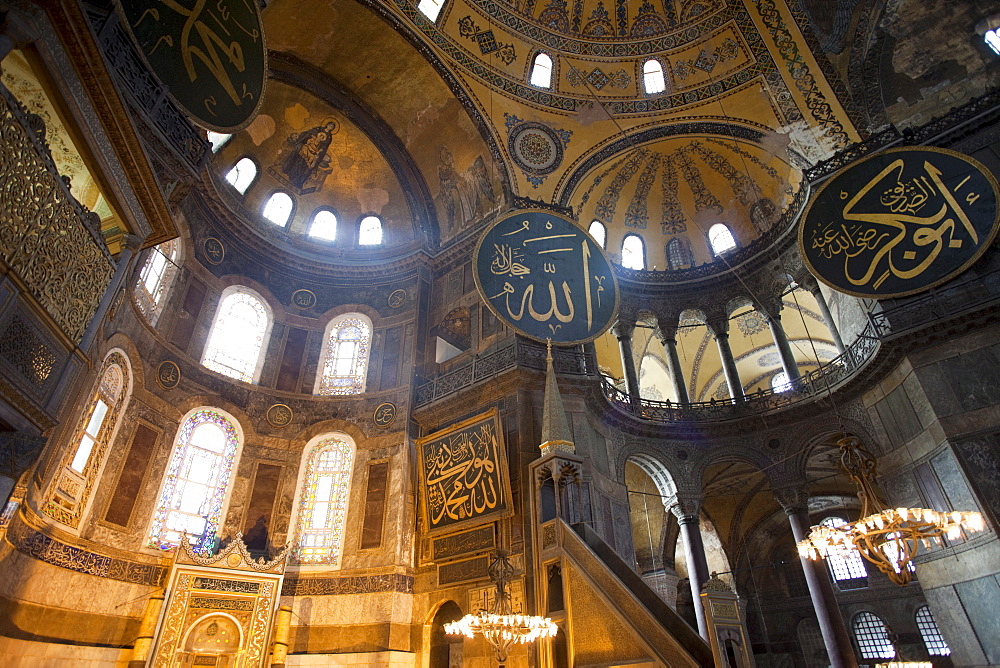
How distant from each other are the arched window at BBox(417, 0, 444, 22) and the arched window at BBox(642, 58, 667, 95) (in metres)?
4.67

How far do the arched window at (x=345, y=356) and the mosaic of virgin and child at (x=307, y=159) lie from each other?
313 centimetres

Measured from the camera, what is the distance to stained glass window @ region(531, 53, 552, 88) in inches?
505

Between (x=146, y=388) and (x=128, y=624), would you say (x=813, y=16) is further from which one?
(x=128, y=624)

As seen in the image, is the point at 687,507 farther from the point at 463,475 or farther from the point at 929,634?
the point at 929,634

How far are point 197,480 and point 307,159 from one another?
22.7 feet

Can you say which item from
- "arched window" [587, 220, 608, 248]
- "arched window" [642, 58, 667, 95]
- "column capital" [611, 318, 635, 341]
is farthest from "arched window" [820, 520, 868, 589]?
"arched window" [642, 58, 667, 95]

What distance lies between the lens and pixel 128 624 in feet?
Answer: 24.1

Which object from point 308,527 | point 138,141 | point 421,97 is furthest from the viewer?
point 421,97

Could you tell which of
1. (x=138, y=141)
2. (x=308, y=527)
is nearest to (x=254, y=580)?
(x=308, y=527)

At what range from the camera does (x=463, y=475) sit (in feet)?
29.3

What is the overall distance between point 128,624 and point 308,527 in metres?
2.70

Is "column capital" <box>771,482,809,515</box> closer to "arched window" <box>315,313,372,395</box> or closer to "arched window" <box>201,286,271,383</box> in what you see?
"arched window" <box>315,313,372,395</box>

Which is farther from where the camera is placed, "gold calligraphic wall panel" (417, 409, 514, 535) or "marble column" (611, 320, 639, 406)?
"marble column" (611, 320, 639, 406)

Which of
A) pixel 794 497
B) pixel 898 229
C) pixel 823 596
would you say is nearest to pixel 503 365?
pixel 794 497
